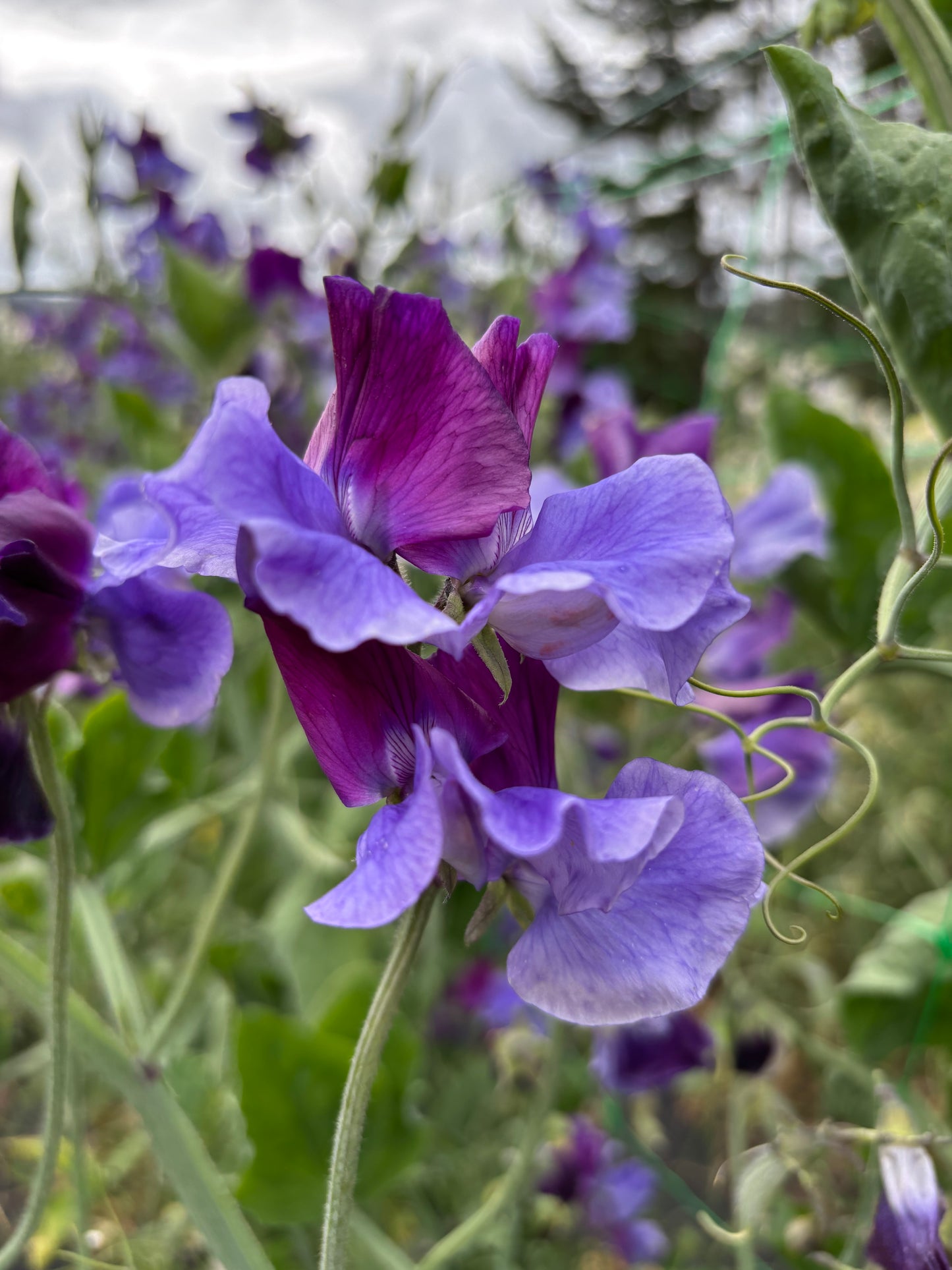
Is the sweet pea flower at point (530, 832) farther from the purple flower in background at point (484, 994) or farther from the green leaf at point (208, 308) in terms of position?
the purple flower in background at point (484, 994)

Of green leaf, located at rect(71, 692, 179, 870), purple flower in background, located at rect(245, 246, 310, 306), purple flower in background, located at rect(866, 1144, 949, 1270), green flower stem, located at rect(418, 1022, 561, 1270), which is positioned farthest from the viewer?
purple flower in background, located at rect(245, 246, 310, 306)

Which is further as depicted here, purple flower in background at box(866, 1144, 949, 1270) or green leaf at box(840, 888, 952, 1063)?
green leaf at box(840, 888, 952, 1063)

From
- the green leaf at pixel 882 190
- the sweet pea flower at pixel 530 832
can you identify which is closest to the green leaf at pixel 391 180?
the green leaf at pixel 882 190

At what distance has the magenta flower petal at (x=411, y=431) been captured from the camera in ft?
0.94

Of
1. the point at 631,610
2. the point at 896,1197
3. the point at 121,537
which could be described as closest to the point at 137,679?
the point at 121,537

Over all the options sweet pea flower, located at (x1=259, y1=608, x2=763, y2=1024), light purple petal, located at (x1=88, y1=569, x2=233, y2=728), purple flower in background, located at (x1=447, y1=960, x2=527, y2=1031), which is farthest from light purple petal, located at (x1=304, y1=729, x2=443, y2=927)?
purple flower in background, located at (x1=447, y1=960, x2=527, y2=1031)

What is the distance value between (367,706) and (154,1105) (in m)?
0.27

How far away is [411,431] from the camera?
0.98ft

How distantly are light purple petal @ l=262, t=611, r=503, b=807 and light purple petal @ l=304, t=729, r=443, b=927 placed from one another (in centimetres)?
2

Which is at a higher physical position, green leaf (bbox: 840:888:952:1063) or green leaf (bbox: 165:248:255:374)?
green leaf (bbox: 165:248:255:374)

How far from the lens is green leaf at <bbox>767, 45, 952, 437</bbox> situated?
35cm

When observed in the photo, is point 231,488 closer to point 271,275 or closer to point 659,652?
point 659,652

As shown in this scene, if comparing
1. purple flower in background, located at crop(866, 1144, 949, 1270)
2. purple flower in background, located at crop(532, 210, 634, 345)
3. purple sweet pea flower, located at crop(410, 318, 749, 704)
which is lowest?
purple flower in background, located at crop(532, 210, 634, 345)

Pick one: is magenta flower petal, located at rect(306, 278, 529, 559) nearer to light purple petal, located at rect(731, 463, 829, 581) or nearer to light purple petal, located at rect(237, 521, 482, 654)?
light purple petal, located at rect(237, 521, 482, 654)
